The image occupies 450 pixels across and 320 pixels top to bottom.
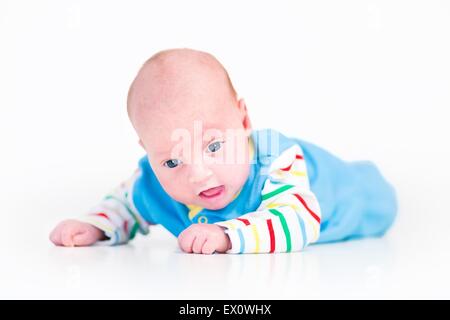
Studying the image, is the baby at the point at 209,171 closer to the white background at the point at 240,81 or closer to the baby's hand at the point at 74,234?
the baby's hand at the point at 74,234

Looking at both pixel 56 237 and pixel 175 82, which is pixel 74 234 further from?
pixel 175 82

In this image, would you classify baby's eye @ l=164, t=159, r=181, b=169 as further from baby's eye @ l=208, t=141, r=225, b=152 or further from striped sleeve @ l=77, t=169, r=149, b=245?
striped sleeve @ l=77, t=169, r=149, b=245

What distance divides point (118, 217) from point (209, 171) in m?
0.51

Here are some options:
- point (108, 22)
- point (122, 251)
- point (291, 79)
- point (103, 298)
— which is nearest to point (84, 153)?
point (108, 22)

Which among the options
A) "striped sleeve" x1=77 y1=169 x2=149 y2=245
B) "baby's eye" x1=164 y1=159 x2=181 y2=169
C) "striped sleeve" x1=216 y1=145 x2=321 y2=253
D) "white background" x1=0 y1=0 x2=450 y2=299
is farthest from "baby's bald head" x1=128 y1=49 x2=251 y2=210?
"white background" x1=0 y1=0 x2=450 y2=299

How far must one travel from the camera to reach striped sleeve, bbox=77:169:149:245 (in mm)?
2277

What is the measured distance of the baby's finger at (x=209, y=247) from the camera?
186cm

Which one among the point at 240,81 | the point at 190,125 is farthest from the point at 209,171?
→ the point at 240,81

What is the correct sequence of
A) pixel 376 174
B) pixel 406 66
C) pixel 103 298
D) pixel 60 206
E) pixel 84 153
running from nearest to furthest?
pixel 103 298 → pixel 376 174 → pixel 60 206 → pixel 84 153 → pixel 406 66

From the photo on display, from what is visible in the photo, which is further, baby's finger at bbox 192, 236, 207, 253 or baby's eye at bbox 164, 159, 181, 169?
baby's eye at bbox 164, 159, 181, 169

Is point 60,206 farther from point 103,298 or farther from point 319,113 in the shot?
point 103,298

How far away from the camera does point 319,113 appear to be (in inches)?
138

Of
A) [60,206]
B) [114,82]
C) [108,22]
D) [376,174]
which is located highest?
[108,22]

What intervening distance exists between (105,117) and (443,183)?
155 cm
